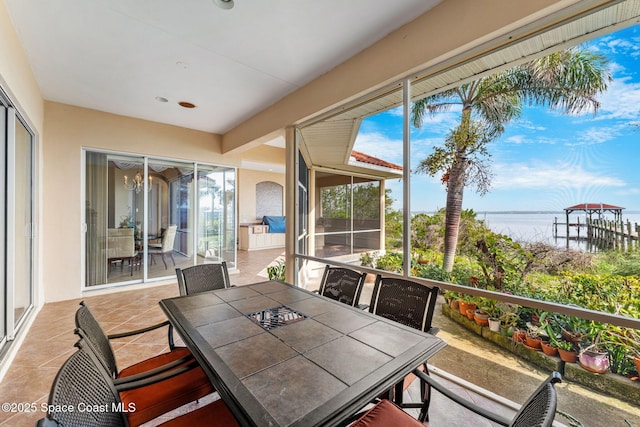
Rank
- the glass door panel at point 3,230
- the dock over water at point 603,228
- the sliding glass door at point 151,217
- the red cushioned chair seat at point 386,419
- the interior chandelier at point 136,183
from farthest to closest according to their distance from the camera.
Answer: the interior chandelier at point 136,183 → the sliding glass door at point 151,217 → the glass door panel at point 3,230 → the dock over water at point 603,228 → the red cushioned chair seat at point 386,419

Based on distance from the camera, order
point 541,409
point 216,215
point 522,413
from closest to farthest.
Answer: point 541,409 < point 522,413 < point 216,215

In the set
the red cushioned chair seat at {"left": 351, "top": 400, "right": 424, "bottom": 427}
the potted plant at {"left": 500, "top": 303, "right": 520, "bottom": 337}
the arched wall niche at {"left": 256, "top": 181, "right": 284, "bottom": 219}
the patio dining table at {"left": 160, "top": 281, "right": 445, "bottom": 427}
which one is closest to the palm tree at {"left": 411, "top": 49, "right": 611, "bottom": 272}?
the potted plant at {"left": 500, "top": 303, "right": 520, "bottom": 337}

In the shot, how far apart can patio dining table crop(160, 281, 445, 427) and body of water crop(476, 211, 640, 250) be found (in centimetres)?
111

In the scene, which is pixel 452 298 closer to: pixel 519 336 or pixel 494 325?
pixel 494 325

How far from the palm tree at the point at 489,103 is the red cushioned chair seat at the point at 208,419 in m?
1.92

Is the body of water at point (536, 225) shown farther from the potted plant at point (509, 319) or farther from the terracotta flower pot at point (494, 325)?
the terracotta flower pot at point (494, 325)

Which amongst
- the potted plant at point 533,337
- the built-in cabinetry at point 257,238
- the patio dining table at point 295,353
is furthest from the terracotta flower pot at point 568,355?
the built-in cabinetry at point 257,238

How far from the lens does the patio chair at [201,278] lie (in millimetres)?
2439

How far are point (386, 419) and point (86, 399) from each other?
3.92 feet

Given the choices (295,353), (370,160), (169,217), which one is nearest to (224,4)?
(370,160)

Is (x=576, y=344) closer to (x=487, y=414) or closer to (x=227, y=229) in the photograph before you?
(x=487, y=414)

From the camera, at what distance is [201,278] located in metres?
2.57

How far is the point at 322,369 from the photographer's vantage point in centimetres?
118

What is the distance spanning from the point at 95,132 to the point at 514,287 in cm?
594
